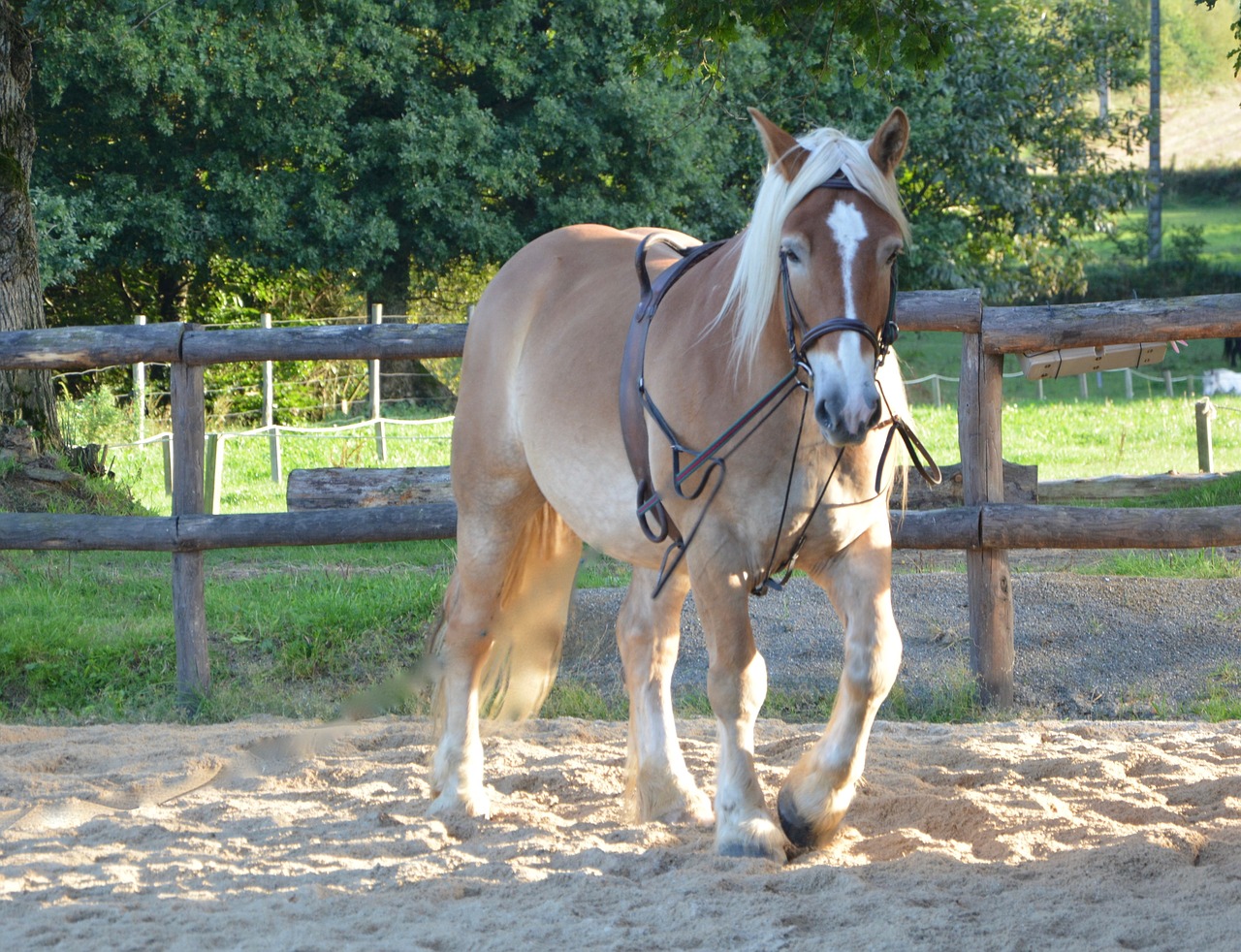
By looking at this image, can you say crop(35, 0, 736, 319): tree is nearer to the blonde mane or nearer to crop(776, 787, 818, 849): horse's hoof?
the blonde mane

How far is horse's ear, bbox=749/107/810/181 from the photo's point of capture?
301 centimetres

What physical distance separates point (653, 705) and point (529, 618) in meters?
0.69

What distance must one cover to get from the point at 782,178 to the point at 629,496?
3.48ft

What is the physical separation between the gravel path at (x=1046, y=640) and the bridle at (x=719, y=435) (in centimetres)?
211

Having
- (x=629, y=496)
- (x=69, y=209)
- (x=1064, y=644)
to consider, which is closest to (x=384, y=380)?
(x=69, y=209)

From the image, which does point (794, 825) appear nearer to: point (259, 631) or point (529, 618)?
point (529, 618)

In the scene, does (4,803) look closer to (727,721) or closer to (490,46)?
(727,721)

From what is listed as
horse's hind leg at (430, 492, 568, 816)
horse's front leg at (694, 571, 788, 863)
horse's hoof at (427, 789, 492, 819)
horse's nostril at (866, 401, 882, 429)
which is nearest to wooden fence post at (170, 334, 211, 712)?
horse's hind leg at (430, 492, 568, 816)

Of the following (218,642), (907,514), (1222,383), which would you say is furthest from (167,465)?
(1222,383)

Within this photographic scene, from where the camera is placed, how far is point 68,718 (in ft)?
17.3

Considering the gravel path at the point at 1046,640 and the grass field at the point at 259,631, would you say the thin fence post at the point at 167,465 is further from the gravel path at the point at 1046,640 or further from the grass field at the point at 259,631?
the gravel path at the point at 1046,640

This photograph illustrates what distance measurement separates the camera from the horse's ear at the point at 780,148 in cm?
301

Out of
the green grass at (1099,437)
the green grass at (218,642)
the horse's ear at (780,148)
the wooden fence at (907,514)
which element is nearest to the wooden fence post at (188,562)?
the wooden fence at (907,514)

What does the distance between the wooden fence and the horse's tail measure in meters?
1.02
